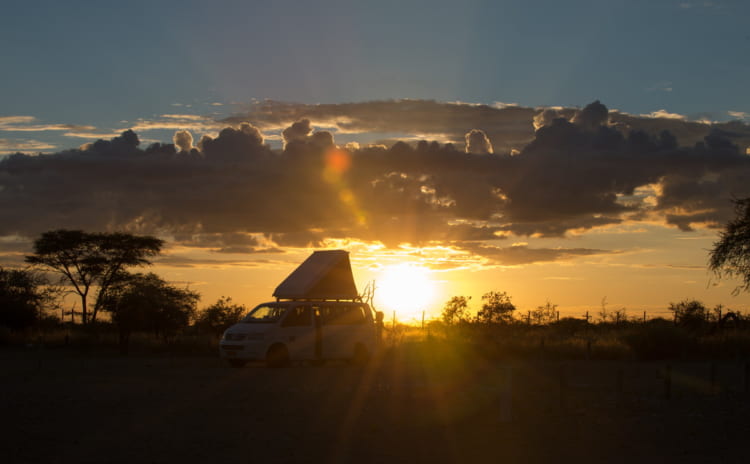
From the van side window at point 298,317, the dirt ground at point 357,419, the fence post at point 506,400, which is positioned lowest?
the dirt ground at point 357,419

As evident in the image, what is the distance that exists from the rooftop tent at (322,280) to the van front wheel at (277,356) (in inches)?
179

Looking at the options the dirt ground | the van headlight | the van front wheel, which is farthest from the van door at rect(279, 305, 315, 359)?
the dirt ground

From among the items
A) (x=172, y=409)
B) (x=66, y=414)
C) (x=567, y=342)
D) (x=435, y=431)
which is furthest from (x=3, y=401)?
(x=567, y=342)

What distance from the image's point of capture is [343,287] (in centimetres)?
2920

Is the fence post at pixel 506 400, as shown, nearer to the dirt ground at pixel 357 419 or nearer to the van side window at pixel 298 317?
the dirt ground at pixel 357 419

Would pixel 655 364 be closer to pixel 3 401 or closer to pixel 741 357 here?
pixel 741 357

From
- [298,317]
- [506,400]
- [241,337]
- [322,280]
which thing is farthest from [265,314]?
[506,400]

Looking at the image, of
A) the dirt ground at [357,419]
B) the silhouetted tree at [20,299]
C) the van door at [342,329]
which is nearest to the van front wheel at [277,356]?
the van door at [342,329]

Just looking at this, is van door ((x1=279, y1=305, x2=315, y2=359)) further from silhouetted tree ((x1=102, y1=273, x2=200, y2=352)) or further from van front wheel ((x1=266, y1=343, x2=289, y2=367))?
silhouetted tree ((x1=102, y1=273, x2=200, y2=352))

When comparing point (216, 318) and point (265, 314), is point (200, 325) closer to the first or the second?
point (216, 318)

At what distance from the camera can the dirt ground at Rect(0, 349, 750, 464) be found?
1061cm

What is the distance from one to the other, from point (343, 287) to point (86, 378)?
449 inches

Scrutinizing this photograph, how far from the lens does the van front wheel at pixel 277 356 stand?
22297mm

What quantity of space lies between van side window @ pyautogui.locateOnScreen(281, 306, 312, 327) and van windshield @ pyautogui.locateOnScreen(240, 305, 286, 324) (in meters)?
0.22
